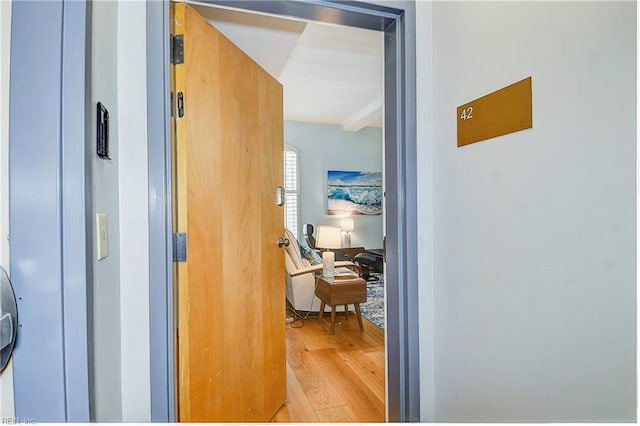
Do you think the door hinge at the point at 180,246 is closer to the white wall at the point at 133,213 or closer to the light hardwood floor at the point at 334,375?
the white wall at the point at 133,213

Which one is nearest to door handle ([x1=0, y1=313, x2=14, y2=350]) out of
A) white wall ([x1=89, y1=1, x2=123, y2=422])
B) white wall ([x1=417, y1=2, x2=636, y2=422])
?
white wall ([x1=89, y1=1, x2=123, y2=422])

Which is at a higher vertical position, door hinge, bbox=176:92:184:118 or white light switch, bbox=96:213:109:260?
door hinge, bbox=176:92:184:118

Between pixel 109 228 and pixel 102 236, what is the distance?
0.24ft

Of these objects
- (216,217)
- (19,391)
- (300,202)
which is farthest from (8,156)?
(300,202)

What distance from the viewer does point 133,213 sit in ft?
3.29

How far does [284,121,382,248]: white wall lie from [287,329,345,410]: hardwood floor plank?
2.88 meters

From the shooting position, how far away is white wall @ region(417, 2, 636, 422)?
70cm

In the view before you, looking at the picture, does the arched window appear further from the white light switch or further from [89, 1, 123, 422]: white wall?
the white light switch

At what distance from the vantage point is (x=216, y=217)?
1.28 metres

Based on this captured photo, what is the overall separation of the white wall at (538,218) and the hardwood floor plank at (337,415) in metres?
0.66

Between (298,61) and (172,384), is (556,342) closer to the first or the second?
(172,384)

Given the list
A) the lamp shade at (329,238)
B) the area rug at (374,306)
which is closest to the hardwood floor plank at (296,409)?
the area rug at (374,306)

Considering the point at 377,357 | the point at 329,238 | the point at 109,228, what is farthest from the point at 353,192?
the point at 109,228

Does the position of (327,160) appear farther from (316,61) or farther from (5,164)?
(5,164)
